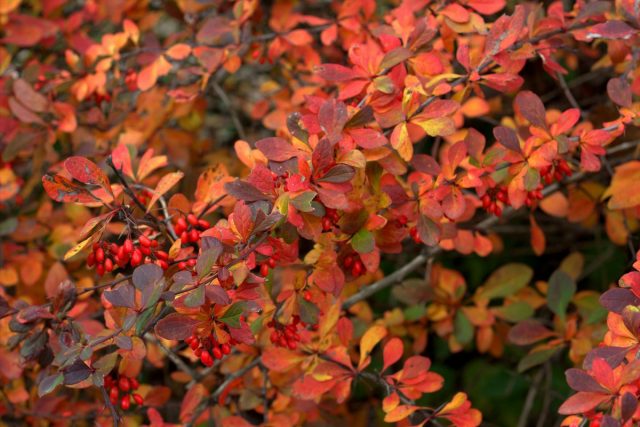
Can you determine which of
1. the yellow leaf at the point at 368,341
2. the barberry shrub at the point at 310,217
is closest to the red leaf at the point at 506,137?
the barberry shrub at the point at 310,217

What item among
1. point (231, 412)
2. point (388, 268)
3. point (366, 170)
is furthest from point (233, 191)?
point (388, 268)

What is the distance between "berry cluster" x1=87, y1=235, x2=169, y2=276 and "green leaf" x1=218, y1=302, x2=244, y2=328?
0.12 m

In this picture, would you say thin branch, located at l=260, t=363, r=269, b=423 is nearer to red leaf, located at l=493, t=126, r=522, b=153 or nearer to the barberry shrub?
the barberry shrub

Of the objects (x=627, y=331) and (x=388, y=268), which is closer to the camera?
(x=627, y=331)

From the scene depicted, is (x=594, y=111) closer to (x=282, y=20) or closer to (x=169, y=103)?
(x=282, y=20)

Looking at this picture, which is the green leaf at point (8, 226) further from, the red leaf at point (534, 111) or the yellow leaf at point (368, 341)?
the red leaf at point (534, 111)

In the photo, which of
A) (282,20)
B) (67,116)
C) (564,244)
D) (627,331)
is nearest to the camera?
(627,331)

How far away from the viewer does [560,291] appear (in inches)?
66.3

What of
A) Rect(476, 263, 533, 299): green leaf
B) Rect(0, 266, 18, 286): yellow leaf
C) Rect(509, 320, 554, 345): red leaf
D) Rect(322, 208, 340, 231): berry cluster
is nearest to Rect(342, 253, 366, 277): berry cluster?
Rect(322, 208, 340, 231): berry cluster

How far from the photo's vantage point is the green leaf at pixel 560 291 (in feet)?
5.49

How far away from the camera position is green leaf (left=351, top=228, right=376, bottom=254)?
1194mm

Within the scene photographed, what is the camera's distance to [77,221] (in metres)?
1.83

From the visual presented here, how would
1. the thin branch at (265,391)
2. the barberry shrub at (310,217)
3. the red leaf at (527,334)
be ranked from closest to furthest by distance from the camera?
the barberry shrub at (310,217) < the thin branch at (265,391) < the red leaf at (527,334)

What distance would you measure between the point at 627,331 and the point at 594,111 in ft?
2.81
